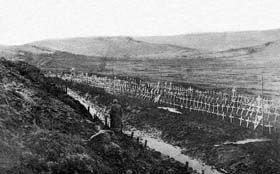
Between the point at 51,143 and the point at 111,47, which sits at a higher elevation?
the point at 111,47

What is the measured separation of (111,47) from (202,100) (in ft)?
114

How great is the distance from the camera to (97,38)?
67562 millimetres

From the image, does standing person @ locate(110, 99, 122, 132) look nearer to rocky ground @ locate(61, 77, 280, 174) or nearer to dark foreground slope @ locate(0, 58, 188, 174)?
dark foreground slope @ locate(0, 58, 188, 174)

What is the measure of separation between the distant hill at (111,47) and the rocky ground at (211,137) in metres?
27.9

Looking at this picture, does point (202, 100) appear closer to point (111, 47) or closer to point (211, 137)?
point (211, 137)

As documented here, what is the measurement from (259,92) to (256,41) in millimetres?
20729

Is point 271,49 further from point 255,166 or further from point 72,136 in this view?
point 72,136

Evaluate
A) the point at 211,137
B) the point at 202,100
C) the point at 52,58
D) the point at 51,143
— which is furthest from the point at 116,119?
the point at 52,58

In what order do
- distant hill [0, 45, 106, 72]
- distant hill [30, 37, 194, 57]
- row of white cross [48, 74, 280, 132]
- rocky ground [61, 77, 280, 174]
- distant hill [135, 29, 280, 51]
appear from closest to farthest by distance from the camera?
rocky ground [61, 77, 280, 174] → row of white cross [48, 74, 280, 132] → distant hill [135, 29, 280, 51] → distant hill [0, 45, 106, 72] → distant hill [30, 37, 194, 57]

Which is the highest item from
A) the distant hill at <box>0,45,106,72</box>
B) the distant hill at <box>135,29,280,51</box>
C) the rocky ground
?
the distant hill at <box>135,29,280,51</box>

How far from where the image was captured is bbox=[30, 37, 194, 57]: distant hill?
58.3m

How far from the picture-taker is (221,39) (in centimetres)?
5709

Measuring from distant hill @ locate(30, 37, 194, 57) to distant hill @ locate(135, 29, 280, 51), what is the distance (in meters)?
2.07

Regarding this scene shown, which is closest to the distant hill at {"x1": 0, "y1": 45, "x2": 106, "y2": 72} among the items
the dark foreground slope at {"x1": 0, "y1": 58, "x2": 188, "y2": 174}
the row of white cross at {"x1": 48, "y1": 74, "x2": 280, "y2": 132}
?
the row of white cross at {"x1": 48, "y1": 74, "x2": 280, "y2": 132}
